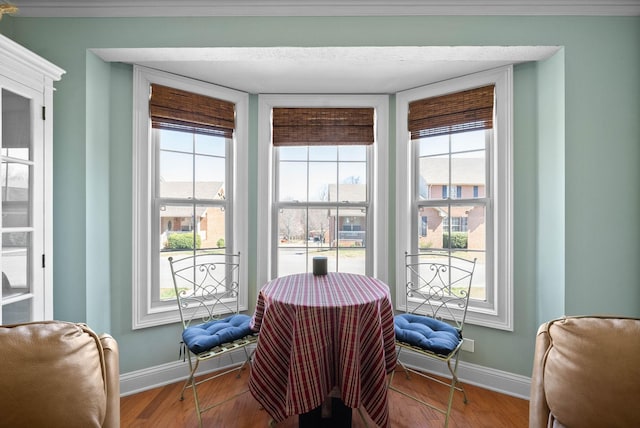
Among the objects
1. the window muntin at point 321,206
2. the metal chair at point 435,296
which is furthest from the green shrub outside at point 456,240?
the window muntin at point 321,206

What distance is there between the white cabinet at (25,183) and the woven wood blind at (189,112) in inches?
26.4

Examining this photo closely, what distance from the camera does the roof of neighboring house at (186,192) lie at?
96.6 inches

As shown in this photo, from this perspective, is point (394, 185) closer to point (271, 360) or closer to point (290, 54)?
point (290, 54)

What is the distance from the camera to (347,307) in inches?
58.3

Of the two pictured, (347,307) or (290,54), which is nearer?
(347,307)

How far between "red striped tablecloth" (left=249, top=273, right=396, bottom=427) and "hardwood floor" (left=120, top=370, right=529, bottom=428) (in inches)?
18.9

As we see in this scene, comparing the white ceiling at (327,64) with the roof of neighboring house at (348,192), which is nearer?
the white ceiling at (327,64)

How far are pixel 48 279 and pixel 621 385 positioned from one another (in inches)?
104

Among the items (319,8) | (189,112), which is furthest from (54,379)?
(319,8)

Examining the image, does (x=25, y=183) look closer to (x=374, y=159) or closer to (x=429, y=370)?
(x=374, y=159)

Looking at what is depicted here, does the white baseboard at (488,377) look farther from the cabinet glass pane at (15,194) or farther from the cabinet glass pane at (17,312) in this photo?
the cabinet glass pane at (15,194)

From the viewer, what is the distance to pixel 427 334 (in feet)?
6.38

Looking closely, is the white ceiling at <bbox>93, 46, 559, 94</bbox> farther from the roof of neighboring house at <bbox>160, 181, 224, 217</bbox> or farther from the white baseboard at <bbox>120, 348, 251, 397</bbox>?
the white baseboard at <bbox>120, 348, 251, 397</bbox>

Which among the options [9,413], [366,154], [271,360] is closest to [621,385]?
[271,360]
